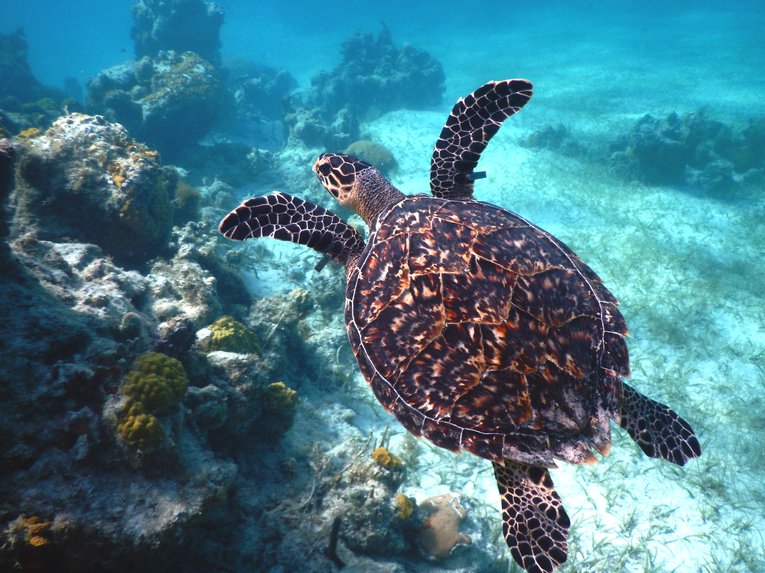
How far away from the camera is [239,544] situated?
287cm

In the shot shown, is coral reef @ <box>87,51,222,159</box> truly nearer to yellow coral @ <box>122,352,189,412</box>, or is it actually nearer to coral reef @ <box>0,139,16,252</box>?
coral reef @ <box>0,139,16,252</box>

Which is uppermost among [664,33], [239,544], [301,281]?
[664,33]

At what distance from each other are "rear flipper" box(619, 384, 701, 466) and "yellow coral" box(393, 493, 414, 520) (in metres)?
2.03

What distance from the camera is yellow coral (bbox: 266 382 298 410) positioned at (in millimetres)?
3740

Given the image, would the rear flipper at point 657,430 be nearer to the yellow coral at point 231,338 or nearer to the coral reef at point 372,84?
the yellow coral at point 231,338

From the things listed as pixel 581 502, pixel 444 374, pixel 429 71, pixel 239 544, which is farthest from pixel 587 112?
pixel 239 544

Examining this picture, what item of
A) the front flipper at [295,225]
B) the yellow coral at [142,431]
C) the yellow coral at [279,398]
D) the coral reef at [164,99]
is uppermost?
the coral reef at [164,99]

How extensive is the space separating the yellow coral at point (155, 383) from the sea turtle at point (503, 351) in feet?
4.25

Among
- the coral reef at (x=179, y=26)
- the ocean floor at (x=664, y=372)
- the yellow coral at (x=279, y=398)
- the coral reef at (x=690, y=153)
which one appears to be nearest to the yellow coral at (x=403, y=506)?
the ocean floor at (x=664, y=372)

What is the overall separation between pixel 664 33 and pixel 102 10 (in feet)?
332

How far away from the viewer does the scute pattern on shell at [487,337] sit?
89.8 inches

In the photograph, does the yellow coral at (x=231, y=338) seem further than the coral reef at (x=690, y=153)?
No

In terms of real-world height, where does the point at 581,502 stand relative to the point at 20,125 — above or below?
below

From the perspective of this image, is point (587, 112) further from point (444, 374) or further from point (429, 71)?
point (444, 374)
